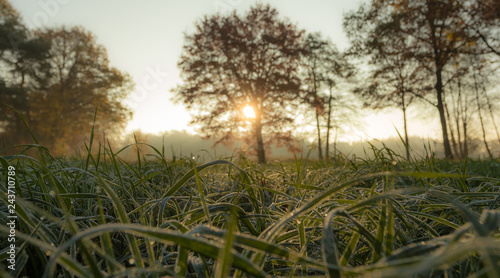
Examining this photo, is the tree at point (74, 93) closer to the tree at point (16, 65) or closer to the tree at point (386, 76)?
the tree at point (16, 65)

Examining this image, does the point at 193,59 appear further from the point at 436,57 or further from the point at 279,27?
the point at 436,57

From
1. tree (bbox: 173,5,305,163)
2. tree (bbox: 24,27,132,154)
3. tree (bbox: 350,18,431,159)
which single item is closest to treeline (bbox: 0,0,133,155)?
tree (bbox: 24,27,132,154)

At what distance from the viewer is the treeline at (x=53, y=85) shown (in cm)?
1839

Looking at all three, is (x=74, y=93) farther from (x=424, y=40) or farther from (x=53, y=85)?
(x=424, y=40)

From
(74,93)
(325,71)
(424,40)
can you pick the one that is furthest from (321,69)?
(74,93)

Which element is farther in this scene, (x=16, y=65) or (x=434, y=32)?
(x=16, y=65)

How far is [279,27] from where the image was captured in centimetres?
1867

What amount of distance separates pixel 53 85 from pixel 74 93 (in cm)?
159

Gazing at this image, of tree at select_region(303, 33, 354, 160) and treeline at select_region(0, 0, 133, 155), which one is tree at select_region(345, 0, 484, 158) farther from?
treeline at select_region(0, 0, 133, 155)

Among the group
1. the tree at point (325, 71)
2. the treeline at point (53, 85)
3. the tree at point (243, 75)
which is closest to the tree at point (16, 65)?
the treeline at point (53, 85)

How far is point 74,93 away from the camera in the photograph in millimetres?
21234

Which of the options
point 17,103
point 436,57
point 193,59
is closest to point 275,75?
point 193,59

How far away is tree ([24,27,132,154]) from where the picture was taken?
19.5 meters

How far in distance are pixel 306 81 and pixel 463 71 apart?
9657 mm
